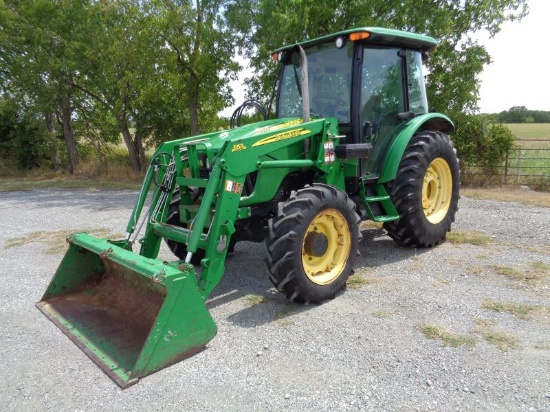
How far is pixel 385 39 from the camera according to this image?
4523mm

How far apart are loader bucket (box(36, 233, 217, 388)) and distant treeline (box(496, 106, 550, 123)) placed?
169ft

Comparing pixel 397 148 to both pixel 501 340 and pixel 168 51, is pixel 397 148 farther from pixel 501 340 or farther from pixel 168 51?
pixel 168 51

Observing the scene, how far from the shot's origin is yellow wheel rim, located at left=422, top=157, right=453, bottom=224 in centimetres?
532

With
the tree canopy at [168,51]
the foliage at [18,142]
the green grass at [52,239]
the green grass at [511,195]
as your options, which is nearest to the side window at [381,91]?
the green grass at [52,239]

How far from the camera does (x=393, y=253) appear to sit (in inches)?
200

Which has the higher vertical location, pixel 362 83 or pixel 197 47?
pixel 197 47

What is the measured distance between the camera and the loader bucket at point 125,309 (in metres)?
2.68

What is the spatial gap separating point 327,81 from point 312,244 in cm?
199

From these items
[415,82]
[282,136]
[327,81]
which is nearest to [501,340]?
[282,136]

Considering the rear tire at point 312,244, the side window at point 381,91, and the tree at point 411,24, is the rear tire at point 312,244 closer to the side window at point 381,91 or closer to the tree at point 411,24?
the side window at point 381,91

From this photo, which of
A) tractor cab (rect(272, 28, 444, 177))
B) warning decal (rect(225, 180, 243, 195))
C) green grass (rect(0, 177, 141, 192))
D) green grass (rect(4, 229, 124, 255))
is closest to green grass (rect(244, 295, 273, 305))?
warning decal (rect(225, 180, 243, 195))

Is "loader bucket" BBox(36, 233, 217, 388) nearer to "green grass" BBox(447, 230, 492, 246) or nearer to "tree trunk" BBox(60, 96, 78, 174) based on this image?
"green grass" BBox(447, 230, 492, 246)

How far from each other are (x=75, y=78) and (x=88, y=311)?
13.9 m

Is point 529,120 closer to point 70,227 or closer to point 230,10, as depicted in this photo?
point 230,10
